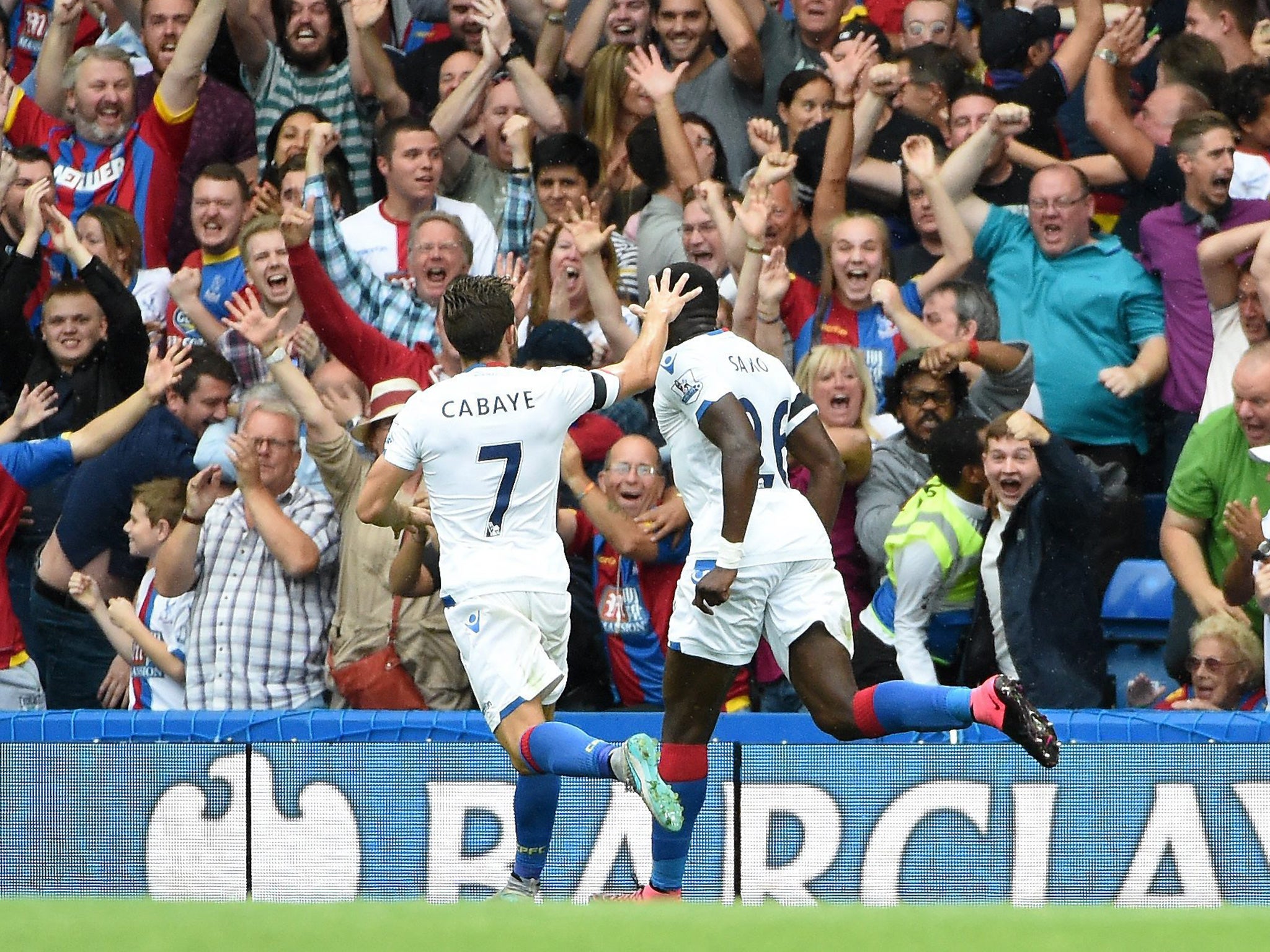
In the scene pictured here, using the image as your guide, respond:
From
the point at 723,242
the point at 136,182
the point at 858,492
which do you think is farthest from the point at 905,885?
the point at 136,182

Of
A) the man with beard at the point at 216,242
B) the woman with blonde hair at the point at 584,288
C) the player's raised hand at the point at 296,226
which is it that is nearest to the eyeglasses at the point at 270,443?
the player's raised hand at the point at 296,226

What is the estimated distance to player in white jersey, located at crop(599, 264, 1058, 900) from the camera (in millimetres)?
7082

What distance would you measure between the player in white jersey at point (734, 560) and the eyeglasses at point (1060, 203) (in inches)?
98.3

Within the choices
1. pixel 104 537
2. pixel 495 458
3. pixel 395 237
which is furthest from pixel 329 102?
pixel 495 458

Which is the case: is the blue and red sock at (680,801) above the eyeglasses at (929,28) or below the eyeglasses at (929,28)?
below

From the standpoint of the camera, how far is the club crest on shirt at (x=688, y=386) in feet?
23.4

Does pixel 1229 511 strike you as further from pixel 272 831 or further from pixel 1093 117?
pixel 272 831

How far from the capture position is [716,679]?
7277 mm

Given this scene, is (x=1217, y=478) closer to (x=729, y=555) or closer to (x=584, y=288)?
(x=729, y=555)

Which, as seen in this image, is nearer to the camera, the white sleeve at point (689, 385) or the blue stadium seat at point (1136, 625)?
the white sleeve at point (689, 385)

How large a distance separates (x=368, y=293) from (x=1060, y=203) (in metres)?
3.24

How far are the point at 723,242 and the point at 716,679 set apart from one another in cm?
291

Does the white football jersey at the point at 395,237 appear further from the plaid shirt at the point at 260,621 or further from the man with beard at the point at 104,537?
the plaid shirt at the point at 260,621

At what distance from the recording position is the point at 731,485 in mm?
6930
